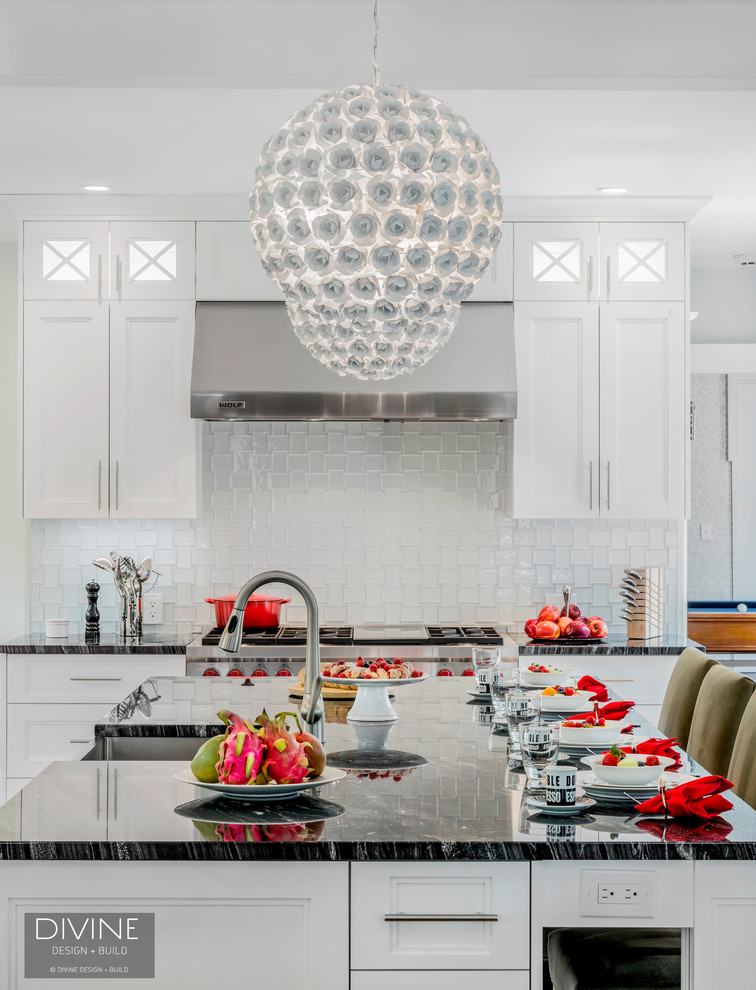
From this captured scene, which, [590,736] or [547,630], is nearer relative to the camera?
[590,736]

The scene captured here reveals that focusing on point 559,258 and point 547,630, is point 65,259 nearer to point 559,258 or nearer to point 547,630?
point 559,258

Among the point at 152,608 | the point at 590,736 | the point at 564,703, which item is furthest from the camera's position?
the point at 152,608

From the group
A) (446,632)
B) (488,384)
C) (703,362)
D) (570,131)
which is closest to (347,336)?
(570,131)

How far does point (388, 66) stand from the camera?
9.81ft

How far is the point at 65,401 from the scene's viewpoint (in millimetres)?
4656

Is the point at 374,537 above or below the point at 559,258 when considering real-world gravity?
below

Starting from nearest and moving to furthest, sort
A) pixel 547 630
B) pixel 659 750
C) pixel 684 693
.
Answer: pixel 659 750, pixel 684 693, pixel 547 630

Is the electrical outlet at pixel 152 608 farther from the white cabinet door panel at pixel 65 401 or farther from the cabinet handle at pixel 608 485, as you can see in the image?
the cabinet handle at pixel 608 485

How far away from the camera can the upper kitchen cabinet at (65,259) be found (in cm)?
466

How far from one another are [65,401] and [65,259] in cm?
62

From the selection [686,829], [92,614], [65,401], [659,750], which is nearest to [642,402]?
[65,401]

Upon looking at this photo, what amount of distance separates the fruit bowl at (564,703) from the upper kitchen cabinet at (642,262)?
2.35 meters

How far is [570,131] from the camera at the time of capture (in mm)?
3652

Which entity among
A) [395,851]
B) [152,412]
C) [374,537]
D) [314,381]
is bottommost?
[395,851]
